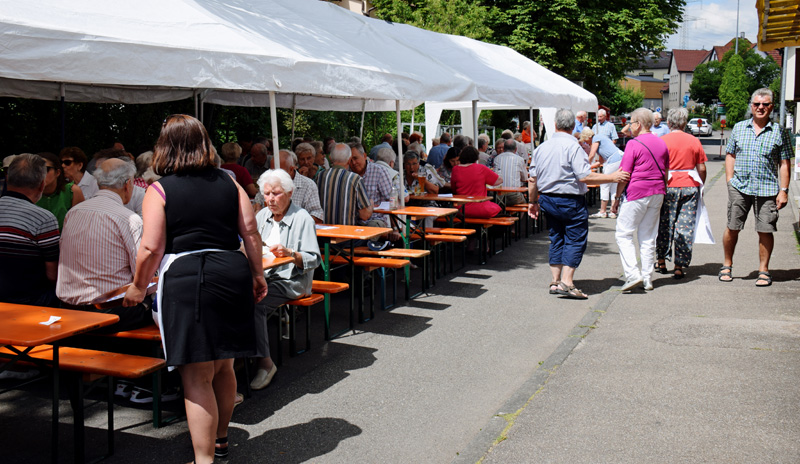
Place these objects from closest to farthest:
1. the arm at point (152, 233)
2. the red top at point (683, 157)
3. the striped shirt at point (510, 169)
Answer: the arm at point (152, 233)
the red top at point (683, 157)
the striped shirt at point (510, 169)

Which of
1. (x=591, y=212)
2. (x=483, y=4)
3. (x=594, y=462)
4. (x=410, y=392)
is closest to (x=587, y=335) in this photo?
(x=410, y=392)

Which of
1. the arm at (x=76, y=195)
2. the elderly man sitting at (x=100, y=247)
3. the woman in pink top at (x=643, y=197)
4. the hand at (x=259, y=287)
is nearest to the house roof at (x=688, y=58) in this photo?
the woman in pink top at (x=643, y=197)

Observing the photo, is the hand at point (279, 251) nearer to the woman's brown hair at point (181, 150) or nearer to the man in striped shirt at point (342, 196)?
the woman's brown hair at point (181, 150)

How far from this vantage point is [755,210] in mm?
8211

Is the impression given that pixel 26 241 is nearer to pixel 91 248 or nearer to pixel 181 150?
pixel 91 248

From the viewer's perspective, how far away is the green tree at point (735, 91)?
60.5 metres

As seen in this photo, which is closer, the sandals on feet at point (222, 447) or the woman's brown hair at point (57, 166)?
the sandals on feet at point (222, 447)

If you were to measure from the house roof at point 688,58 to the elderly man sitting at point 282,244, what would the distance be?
135 m

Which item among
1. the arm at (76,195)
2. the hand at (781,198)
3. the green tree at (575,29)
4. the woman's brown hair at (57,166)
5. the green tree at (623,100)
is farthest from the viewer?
the green tree at (623,100)

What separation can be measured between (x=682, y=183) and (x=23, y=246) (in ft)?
22.0

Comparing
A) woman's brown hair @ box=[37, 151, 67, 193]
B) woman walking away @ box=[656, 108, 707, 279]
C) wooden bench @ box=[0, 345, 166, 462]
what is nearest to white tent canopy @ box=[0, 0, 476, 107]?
woman's brown hair @ box=[37, 151, 67, 193]

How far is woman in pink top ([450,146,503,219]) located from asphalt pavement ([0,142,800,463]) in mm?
2253

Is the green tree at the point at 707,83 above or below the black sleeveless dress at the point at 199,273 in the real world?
above

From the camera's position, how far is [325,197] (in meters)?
7.67
